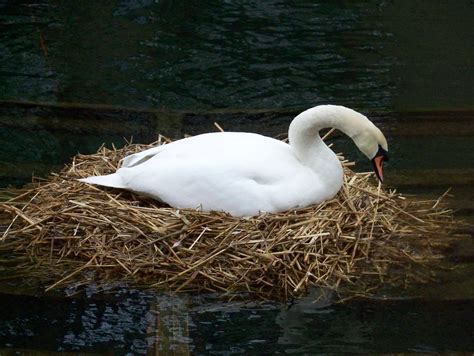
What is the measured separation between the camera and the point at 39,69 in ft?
33.6

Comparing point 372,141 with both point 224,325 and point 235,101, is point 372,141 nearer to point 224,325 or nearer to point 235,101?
point 224,325

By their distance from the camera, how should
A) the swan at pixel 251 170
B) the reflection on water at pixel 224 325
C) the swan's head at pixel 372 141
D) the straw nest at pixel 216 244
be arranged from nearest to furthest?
the reflection on water at pixel 224 325 → the straw nest at pixel 216 244 → the swan at pixel 251 170 → the swan's head at pixel 372 141

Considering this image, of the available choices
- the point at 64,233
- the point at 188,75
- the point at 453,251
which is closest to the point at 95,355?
the point at 64,233

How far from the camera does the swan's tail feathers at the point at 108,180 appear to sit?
6457mm

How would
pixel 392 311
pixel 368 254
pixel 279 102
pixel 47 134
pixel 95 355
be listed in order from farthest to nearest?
pixel 279 102, pixel 47 134, pixel 368 254, pixel 392 311, pixel 95 355

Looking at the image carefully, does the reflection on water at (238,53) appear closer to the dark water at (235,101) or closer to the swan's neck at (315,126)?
the dark water at (235,101)

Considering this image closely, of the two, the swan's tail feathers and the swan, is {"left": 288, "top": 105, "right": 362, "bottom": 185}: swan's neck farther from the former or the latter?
the swan's tail feathers

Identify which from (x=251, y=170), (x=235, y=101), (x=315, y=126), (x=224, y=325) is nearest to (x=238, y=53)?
(x=235, y=101)

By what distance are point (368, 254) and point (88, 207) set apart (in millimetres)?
1717

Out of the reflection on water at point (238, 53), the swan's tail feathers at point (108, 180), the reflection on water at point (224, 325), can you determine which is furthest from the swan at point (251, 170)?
the reflection on water at point (238, 53)

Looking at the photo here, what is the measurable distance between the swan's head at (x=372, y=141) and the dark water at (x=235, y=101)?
785mm

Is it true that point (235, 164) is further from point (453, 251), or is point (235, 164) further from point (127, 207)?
point (453, 251)

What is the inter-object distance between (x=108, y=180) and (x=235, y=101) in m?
3.19

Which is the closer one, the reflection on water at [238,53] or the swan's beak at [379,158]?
the swan's beak at [379,158]
